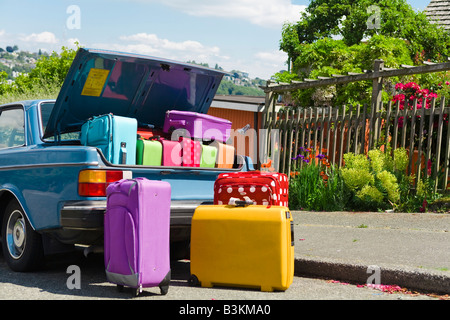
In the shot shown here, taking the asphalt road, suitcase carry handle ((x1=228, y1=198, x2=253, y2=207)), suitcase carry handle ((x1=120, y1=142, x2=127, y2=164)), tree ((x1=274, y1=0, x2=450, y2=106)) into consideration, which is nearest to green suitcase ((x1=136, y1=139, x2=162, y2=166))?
suitcase carry handle ((x1=120, y1=142, x2=127, y2=164))

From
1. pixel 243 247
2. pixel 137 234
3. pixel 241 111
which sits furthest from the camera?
pixel 241 111

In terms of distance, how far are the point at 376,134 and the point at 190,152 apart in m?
4.12

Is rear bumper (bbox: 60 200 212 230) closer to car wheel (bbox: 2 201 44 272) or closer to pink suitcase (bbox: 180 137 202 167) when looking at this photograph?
car wheel (bbox: 2 201 44 272)

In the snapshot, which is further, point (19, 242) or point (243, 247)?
point (19, 242)

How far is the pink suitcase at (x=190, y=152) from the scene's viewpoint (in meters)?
5.85

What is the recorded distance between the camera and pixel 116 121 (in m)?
5.34

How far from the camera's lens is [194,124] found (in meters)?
6.36

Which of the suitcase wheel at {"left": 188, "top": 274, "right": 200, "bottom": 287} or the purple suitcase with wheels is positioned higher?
the purple suitcase with wheels

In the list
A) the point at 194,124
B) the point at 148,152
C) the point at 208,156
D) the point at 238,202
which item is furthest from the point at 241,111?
the point at 238,202

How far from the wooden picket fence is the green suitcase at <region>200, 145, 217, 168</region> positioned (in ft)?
11.0

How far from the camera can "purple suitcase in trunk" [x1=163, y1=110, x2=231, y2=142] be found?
Answer: 6.37 m

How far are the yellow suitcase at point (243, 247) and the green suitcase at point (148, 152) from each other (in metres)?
0.82

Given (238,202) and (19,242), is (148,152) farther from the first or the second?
(19,242)
